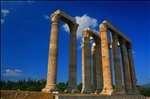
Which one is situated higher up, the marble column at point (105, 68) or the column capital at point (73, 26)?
the column capital at point (73, 26)

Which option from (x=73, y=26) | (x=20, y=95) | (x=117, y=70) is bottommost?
(x=20, y=95)

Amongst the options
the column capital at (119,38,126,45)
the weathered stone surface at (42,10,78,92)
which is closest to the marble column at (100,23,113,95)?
the weathered stone surface at (42,10,78,92)

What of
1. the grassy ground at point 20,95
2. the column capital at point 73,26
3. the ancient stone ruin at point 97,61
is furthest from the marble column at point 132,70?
the grassy ground at point 20,95

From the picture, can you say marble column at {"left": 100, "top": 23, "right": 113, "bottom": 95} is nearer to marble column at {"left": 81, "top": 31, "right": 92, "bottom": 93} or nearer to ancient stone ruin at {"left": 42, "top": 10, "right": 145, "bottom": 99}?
ancient stone ruin at {"left": 42, "top": 10, "right": 145, "bottom": 99}

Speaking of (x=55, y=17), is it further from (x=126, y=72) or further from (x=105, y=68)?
(x=126, y=72)

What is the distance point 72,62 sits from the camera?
4081cm

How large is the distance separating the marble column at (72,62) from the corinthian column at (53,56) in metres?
5.43

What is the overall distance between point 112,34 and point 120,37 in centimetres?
494

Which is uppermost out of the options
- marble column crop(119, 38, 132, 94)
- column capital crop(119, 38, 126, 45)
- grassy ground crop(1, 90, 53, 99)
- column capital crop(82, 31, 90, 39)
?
column capital crop(82, 31, 90, 39)

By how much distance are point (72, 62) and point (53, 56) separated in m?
6.31

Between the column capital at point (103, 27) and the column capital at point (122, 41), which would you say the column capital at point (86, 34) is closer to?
the column capital at point (103, 27)

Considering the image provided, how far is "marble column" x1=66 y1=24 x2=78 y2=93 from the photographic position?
39.5 metres

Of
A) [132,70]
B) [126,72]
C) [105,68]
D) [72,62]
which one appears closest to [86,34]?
[72,62]

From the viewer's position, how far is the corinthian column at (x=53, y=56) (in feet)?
112
